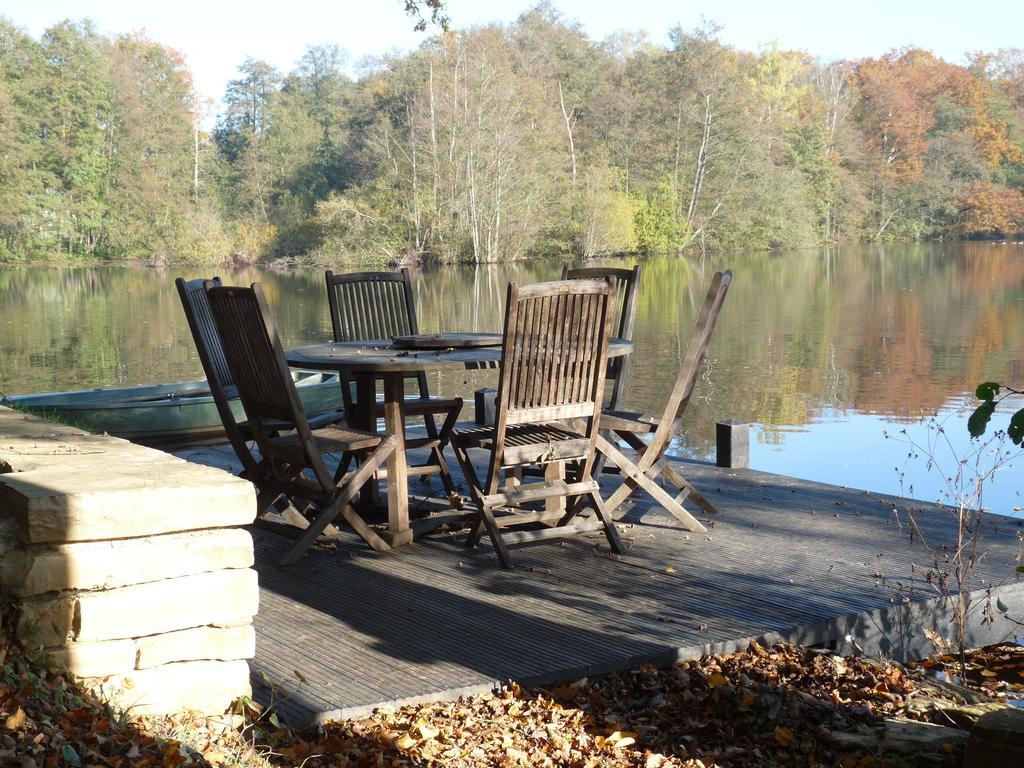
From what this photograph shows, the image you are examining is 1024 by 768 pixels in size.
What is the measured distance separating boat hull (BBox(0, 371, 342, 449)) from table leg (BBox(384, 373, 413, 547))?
4435 mm

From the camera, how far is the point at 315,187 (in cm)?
4862

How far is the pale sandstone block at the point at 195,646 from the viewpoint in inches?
114

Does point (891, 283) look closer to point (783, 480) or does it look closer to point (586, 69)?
point (586, 69)

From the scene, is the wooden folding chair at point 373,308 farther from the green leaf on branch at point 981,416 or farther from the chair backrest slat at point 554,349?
the green leaf on branch at point 981,416

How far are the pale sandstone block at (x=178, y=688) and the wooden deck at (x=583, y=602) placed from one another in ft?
0.70

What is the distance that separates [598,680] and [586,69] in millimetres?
48247

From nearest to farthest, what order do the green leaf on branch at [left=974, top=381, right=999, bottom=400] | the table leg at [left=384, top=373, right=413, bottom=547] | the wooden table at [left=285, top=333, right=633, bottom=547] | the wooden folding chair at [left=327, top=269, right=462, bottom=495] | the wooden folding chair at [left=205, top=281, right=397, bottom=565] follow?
the green leaf on branch at [left=974, top=381, right=999, bottom=400] → the wooden folding chair at [left=205, top=281, right=397, bottom=565] → the wooden table at [left=285, top=333, right=633, bottom=547] → the table leg at [left=384, top=373, right=413, bottom=547] → the wooden folding chair at [left=327, top=269, right=462, bottom=495]

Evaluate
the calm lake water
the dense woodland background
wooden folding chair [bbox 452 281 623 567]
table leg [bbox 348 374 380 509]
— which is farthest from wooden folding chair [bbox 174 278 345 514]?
the dense woodland background

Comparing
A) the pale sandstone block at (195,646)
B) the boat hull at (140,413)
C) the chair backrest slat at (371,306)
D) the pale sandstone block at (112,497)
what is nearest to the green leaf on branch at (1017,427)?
the pale sandstone block at (112,497)

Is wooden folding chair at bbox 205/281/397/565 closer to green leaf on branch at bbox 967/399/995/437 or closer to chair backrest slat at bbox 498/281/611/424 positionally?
chair backrest slat at bbox 498/281/611/424

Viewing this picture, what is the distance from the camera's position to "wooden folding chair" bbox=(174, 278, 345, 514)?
17.1ft

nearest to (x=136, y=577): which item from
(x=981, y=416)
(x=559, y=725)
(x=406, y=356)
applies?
(x=559, y=725)

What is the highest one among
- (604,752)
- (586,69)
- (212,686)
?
(586,69)

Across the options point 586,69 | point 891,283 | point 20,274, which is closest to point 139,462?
point 891,283
